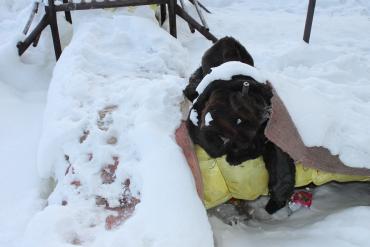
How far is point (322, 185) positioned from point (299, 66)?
2.02 m

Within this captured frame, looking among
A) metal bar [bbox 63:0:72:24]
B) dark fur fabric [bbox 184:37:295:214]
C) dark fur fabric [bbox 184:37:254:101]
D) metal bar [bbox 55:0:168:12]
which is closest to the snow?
dark fur fabric [bbox 184:37:295:214]

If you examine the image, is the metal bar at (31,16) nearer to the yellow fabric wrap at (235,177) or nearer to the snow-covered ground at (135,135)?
the snow-covered ground at (135,135)

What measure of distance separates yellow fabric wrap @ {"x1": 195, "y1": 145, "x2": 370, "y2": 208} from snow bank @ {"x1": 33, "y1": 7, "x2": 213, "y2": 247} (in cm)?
14

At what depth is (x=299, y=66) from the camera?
420 cm

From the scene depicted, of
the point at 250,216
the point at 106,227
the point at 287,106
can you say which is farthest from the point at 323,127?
the point at 106,227

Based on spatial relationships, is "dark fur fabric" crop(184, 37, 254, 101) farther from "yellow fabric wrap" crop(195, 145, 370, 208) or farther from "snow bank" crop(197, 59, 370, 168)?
"yellow fabric wrap" crop(195, 145, 370, 208)

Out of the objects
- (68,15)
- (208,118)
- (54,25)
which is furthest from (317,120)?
(68,15)

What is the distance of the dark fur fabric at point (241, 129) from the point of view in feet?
6.32

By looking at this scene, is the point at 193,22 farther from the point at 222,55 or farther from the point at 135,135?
the point at 135,135

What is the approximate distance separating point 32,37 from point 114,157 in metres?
2.39

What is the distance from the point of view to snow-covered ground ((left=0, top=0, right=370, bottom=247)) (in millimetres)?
1836

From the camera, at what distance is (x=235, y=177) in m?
2.17

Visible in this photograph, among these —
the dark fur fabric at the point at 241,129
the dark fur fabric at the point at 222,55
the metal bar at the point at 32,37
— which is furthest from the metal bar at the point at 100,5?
the dark fur fabric at the point at 241,129

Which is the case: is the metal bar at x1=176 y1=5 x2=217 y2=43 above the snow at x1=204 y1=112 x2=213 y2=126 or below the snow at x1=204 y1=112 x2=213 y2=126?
below
